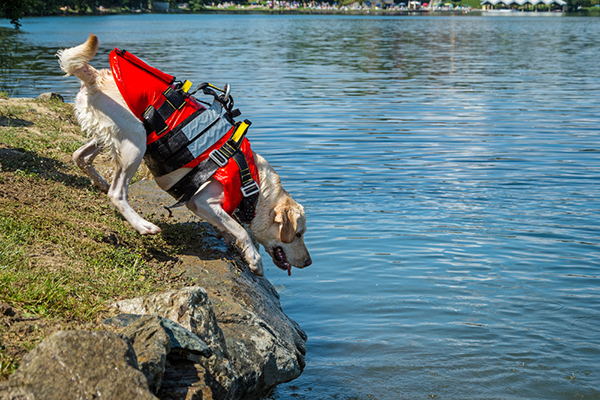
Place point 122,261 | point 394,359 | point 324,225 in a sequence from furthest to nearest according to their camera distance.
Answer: point 324,225, point 394,359, point 122,261

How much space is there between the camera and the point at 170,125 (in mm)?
5727

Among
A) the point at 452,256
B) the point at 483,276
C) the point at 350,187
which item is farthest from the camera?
→ the point at 350,187

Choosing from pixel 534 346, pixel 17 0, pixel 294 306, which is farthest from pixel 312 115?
pixel 534 346

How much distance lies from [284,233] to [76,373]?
3.33 meters

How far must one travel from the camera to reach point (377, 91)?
897 inches

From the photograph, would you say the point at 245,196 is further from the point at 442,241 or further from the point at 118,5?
the point at 118,5

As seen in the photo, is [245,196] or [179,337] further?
[245,196]

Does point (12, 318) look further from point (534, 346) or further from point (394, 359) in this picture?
point (534, 346)

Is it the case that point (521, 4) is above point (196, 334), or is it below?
above

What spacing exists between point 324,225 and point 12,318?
565 cm

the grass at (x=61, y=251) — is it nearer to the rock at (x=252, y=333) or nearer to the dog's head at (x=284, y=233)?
the rock at (x=252, y=333)

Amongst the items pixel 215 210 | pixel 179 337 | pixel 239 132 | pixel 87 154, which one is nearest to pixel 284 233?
pixel 215 210

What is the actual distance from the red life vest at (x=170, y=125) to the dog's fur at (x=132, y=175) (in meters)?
0.09

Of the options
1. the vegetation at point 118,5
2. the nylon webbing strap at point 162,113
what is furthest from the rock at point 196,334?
the vegetation at point 118,5
